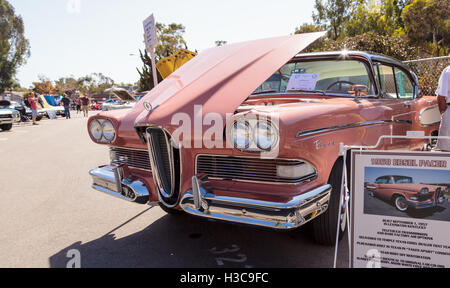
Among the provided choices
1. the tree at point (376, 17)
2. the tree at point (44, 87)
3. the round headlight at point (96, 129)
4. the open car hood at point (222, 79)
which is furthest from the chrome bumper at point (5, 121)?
the tree at point (44, 87)

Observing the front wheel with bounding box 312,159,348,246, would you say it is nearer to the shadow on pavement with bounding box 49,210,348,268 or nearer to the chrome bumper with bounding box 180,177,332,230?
the shadow on pavement with bounding box 49,210,348,268

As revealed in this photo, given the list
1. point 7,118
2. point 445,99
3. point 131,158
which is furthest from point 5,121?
point 445,99

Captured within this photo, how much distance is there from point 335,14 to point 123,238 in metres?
33.5

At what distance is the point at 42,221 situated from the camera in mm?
3355

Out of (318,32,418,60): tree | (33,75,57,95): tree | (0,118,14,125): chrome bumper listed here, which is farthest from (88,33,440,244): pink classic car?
(33,75,57,95): tree

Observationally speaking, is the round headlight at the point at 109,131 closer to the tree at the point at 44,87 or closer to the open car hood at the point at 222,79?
the open car hood at the point at 222,79

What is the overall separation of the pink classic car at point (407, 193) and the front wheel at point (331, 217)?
61 cm

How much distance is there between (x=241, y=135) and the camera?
2004 mm

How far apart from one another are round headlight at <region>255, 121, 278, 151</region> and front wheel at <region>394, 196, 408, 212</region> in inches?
27.9

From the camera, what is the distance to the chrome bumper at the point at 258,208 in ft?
6.27

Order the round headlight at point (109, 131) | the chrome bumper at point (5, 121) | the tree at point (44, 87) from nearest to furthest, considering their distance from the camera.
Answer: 1. the round headlight at point (109, 131)
2. the chrome bumper at point (5, 121)
3. the tree at point (44, 87)

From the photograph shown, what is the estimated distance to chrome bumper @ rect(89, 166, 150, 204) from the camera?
8.48 ft

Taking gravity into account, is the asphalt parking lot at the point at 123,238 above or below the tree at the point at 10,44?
below

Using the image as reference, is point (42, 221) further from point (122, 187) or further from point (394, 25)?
point (394, 25)
